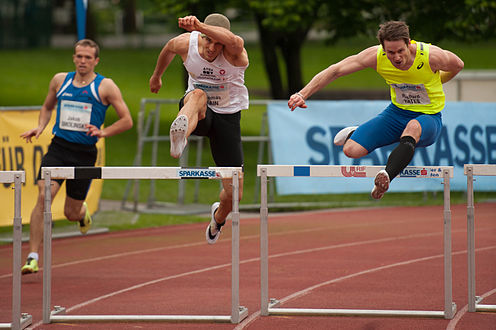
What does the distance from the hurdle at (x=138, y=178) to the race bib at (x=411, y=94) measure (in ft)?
4.86

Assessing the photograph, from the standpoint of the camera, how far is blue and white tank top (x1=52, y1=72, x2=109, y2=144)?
8898mm

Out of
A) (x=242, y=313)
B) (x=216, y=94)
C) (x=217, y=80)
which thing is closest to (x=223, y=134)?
(x=216, y=94)

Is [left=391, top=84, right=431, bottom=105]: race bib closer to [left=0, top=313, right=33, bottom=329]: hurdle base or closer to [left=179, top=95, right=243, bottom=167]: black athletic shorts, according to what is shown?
[left=179, top=95, right=243, bottom=167]: black athletic shorts

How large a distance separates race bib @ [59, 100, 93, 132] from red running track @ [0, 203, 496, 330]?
4.93 ft

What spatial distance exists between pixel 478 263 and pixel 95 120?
14.0 ft

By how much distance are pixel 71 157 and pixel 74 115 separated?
0.42 meters

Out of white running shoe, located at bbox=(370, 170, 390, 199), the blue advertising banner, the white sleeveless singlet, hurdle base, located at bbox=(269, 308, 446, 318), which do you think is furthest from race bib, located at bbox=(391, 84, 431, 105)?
the blue advertising banner

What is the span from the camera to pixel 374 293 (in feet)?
26.1

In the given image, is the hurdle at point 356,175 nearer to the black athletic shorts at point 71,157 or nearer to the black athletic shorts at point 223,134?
the black athletic shorts at point 223,134

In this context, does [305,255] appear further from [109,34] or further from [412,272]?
[109,34]

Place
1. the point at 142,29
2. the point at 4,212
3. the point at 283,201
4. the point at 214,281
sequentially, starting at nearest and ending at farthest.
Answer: the point at 214,281 < the point at 4,212 < the point at 283,201 < the point at 142,29

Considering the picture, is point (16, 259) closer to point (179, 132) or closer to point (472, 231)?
point (179, 132)

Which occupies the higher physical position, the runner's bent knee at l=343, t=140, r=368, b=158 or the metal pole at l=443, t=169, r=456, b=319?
the runner's bent knee at l=343, t=140, r=368, b=158

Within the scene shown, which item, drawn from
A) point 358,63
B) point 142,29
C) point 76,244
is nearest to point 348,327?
point 358,63
